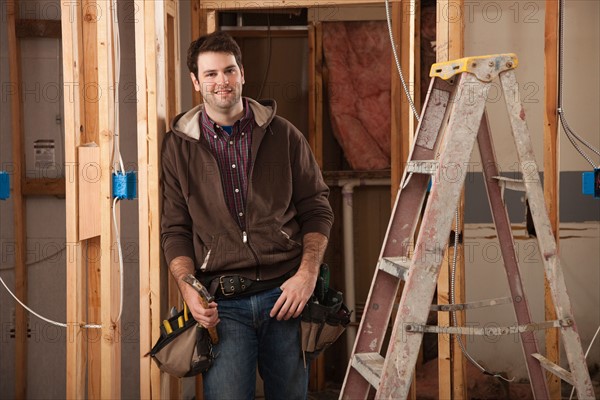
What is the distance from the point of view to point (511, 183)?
2.18m

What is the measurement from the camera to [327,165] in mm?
4461

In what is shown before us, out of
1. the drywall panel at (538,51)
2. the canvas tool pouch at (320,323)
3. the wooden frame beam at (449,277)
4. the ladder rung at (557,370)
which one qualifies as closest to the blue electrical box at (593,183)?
the wooden frame beam at (449,277)

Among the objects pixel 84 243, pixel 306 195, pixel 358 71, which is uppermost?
pixel 358 71

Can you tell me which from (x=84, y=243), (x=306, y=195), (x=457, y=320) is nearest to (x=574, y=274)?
(x=457, y=320)

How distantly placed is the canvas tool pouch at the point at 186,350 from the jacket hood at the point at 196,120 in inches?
22.5

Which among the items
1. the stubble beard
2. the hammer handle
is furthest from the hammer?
the stubble beard

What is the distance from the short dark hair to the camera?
2.44 m

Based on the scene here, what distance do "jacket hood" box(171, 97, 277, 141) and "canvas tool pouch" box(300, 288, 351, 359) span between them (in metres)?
0.59

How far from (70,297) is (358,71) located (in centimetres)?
233

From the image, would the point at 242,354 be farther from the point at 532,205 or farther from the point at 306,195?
the point at 532,205

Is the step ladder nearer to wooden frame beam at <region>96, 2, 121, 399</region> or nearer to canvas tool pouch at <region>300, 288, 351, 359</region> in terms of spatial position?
canvas tool pouch at <region>300, 288, 351, 359</region>

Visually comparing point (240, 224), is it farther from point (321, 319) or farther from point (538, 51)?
point (538, 51)

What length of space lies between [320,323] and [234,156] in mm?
593

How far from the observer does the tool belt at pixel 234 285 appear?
2.32m
